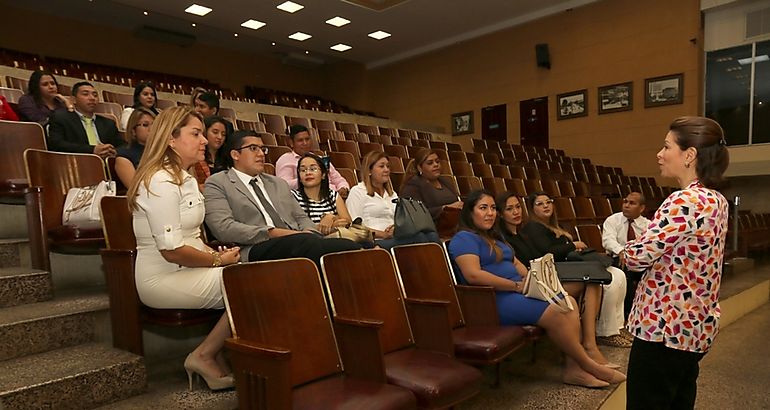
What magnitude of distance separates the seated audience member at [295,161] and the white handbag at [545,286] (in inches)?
45.8

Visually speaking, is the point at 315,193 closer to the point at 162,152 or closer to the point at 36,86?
the point at 162,152

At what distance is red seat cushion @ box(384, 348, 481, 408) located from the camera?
1.28 meters

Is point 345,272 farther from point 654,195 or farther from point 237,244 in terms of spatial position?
point 654,195

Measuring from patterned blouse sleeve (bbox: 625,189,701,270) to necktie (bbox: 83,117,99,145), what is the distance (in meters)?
2.60

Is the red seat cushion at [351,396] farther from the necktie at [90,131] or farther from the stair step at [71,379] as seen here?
the necktie at [90,131]

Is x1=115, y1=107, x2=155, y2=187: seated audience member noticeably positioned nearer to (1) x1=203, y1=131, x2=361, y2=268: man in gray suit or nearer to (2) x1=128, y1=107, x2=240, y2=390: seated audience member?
(1) x1=203, y1=131, x2=361, y2=268: man in gray suit

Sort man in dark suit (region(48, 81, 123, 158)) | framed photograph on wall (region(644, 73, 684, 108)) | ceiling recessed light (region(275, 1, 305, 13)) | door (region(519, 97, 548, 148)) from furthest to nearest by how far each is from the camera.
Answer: door (region(519, 97, 548, 148)), ceiling recessed light (region(275, 1, 305, 13)), framed photograph on wall (region(644, 73, 684, 108)), man in dark suit (region(48, 81, 123, 158))

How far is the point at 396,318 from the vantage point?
1.63 metres

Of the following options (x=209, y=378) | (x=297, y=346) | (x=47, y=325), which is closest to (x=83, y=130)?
(x=47, y=325)

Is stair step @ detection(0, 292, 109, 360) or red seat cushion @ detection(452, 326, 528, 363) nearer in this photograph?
stair step @ detection(0, 292, 109, 360)

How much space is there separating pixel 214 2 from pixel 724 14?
7.17m

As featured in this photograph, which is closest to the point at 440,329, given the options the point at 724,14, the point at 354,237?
the point at 354,237

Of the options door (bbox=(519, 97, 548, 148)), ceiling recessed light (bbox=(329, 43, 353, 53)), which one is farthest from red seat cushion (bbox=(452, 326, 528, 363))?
ceiling recessed light (bbox=(329, 43, 353, 53))

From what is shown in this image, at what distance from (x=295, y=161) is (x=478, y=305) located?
1307mm
